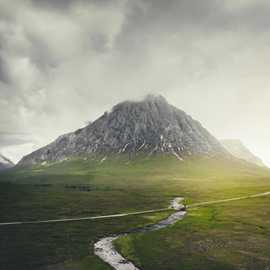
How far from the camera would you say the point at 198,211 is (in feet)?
358

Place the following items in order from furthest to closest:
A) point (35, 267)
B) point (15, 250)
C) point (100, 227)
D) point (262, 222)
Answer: point (262, 222), point (100, 227), point (15, 250), point (35, 267)

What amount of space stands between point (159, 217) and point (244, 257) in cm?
4573

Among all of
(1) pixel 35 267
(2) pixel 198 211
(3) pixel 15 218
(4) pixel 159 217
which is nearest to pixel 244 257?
(1) pixel 35 267

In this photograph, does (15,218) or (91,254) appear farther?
(15,218)

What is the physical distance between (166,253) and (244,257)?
12007 mm

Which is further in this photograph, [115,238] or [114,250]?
[115,238]

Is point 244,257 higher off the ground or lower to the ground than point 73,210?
lower

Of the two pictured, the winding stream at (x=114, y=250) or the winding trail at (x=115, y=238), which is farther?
the winding trail at (x=115, y=238)

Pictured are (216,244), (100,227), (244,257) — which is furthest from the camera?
(100,227)

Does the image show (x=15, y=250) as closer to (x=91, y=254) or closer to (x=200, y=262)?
(x=91, y=254)

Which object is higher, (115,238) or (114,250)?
(115,238)

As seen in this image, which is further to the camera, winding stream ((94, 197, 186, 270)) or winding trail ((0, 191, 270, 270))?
winding trail ((0, 191, 270, 270))

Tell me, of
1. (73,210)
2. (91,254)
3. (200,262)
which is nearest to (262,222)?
(200,262)

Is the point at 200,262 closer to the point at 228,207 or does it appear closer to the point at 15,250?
the point at 15,250
